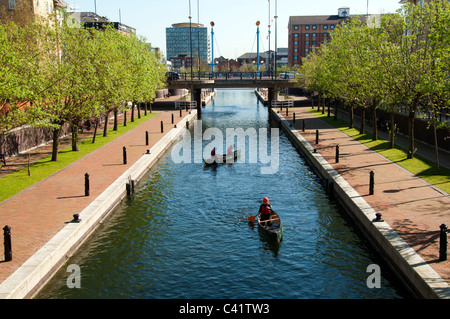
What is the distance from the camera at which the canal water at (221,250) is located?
1652cm

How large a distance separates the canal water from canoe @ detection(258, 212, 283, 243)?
13.1 inches

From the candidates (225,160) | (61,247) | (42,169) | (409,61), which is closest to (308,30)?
(225,160)

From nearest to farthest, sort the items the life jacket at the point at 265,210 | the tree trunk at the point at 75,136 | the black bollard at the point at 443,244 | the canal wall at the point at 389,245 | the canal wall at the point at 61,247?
1. the canal wall at the point at 389,245
2. the canal wall at the point at 61,247
3. the black bollard at the point at 443,244
4. the life jacket at the point at 265,210
5. the tree trunk at the point at 75,136

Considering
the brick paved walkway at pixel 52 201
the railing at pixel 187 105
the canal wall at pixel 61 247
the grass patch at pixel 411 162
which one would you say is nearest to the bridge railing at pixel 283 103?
the railing at pixel 187 105

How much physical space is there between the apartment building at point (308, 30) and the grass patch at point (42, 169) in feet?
478

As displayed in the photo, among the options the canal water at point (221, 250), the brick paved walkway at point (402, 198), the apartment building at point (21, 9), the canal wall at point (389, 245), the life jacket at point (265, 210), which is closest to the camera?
the canal wall at point (389, 245)

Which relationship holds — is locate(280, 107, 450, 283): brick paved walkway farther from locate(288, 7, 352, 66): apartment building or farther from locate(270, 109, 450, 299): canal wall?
locate(288, 7, 352, 66): apartment building

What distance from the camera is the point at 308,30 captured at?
178m

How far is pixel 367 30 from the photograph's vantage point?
3803cm

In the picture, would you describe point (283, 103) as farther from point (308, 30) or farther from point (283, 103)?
point (308, 30)

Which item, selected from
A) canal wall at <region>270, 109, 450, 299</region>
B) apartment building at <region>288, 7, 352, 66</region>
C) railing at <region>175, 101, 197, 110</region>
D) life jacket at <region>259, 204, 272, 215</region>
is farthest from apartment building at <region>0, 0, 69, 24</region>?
apartment building at <region>288, 7, 352, 66</region>

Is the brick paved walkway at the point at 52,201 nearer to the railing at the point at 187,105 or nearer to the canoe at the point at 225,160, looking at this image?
the canoe at the point at 225,160

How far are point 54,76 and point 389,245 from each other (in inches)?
960

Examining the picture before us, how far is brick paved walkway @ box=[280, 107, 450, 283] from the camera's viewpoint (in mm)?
17781
